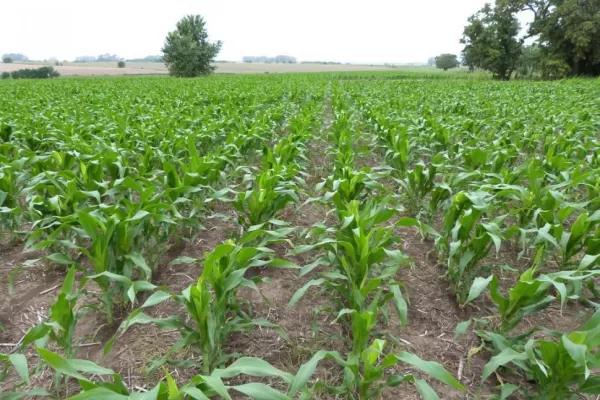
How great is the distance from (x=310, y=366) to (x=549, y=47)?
4635 centimetres

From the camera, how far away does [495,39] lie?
40812mm

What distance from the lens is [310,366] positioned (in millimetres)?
1492

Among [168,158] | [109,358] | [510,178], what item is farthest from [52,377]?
[510,178]

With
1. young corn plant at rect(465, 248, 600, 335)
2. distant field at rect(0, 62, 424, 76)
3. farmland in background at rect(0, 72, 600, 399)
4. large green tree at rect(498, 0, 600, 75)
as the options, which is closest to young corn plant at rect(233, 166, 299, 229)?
farmland in background at rect(0, 72, 600, 399)

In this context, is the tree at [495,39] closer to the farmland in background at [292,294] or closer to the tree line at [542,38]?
the tree line at [542,38]

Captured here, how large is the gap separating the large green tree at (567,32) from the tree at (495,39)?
1.23 metres

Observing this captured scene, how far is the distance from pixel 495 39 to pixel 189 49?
3378 centimetres

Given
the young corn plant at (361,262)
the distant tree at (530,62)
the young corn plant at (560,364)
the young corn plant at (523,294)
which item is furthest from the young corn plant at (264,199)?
the distant tree at (530,62)

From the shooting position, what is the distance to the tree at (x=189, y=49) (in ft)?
145

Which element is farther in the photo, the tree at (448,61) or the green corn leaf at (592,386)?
the tree at (448,61)

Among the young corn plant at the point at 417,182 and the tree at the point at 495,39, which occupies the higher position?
the tree at the point at 495,39

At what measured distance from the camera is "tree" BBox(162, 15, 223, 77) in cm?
4434

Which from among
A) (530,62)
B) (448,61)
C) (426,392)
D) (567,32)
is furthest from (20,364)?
(448,61)

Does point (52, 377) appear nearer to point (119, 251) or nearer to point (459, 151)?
point (119, 251)
